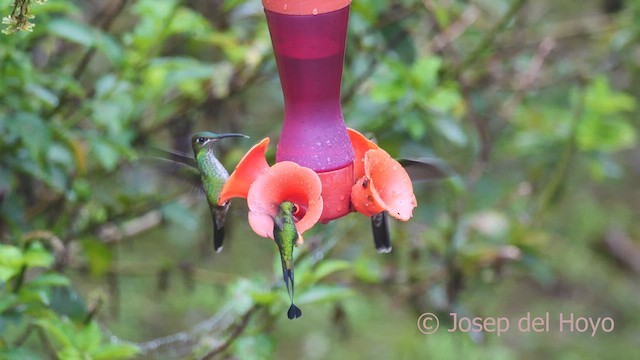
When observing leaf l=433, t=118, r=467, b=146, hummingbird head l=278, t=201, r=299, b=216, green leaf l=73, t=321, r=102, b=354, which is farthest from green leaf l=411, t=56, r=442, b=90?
hummingbird head l=278, t=201, r=299, b=216

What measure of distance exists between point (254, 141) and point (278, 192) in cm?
233

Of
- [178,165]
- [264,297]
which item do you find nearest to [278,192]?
[178,165]

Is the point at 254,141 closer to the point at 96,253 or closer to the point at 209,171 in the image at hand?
the point at 96,253

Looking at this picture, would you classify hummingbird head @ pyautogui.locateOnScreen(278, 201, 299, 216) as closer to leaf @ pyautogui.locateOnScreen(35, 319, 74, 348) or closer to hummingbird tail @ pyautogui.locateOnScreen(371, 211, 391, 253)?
hummingbird tail @ pyautogui.locateOnScreen(371, 211, 391, 253)

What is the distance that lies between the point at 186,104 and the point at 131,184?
419 millimetres

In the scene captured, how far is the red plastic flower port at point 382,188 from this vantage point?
1736mm

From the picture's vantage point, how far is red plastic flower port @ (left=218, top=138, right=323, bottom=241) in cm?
166

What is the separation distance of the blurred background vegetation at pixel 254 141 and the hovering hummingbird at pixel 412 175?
1.62 ft

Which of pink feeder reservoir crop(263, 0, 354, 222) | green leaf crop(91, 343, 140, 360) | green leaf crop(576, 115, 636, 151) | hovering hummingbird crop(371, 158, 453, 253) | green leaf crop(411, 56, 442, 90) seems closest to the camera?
pink feeder reservoir crop(263, 0, 354, 222)

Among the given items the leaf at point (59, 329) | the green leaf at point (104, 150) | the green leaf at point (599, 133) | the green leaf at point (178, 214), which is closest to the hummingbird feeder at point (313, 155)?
the leaf at point (59, 329)

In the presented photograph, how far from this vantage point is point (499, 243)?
3807 mm

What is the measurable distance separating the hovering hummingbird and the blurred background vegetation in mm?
494

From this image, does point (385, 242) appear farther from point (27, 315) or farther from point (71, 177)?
point (71, 177)

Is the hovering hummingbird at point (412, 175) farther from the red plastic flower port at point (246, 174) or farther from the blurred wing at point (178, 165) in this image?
the blurred wing at point (178, 165)
